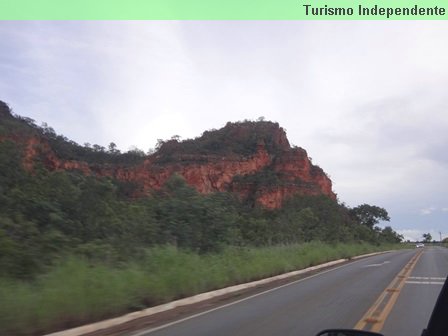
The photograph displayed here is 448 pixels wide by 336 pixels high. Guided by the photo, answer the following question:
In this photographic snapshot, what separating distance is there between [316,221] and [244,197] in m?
34.2

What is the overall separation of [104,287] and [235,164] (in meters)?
70.8

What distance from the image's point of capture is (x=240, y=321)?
11008 millimetres

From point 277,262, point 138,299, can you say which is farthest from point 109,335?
point 277,262

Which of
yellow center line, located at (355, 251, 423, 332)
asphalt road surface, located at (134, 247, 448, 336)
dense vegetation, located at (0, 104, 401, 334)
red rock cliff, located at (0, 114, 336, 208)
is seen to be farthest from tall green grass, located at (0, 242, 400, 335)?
red rock cliff, located at (0, 114, 336, 208)

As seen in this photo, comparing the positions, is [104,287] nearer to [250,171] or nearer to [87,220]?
[87,220]

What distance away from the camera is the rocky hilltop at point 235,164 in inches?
2704

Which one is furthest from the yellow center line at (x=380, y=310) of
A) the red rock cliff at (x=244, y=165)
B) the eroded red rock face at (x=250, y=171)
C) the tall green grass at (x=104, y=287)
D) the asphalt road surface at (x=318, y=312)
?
the red rock cliff at (x=244, y=165)

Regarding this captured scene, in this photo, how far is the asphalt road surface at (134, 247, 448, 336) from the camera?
32.8 ft

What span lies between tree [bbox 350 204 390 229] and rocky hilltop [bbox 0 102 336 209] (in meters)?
8.27

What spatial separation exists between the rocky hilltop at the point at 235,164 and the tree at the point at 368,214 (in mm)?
8267

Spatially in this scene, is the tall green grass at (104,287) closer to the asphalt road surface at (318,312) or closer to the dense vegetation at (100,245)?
the dense vegetation at (100,245)

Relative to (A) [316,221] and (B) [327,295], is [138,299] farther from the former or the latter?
(A) [316,221]

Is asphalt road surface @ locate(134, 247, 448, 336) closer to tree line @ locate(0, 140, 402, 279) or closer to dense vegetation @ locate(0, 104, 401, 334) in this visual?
dense vegetation @ locate(0, 104, 401, 334)

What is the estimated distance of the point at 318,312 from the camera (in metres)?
11.9
